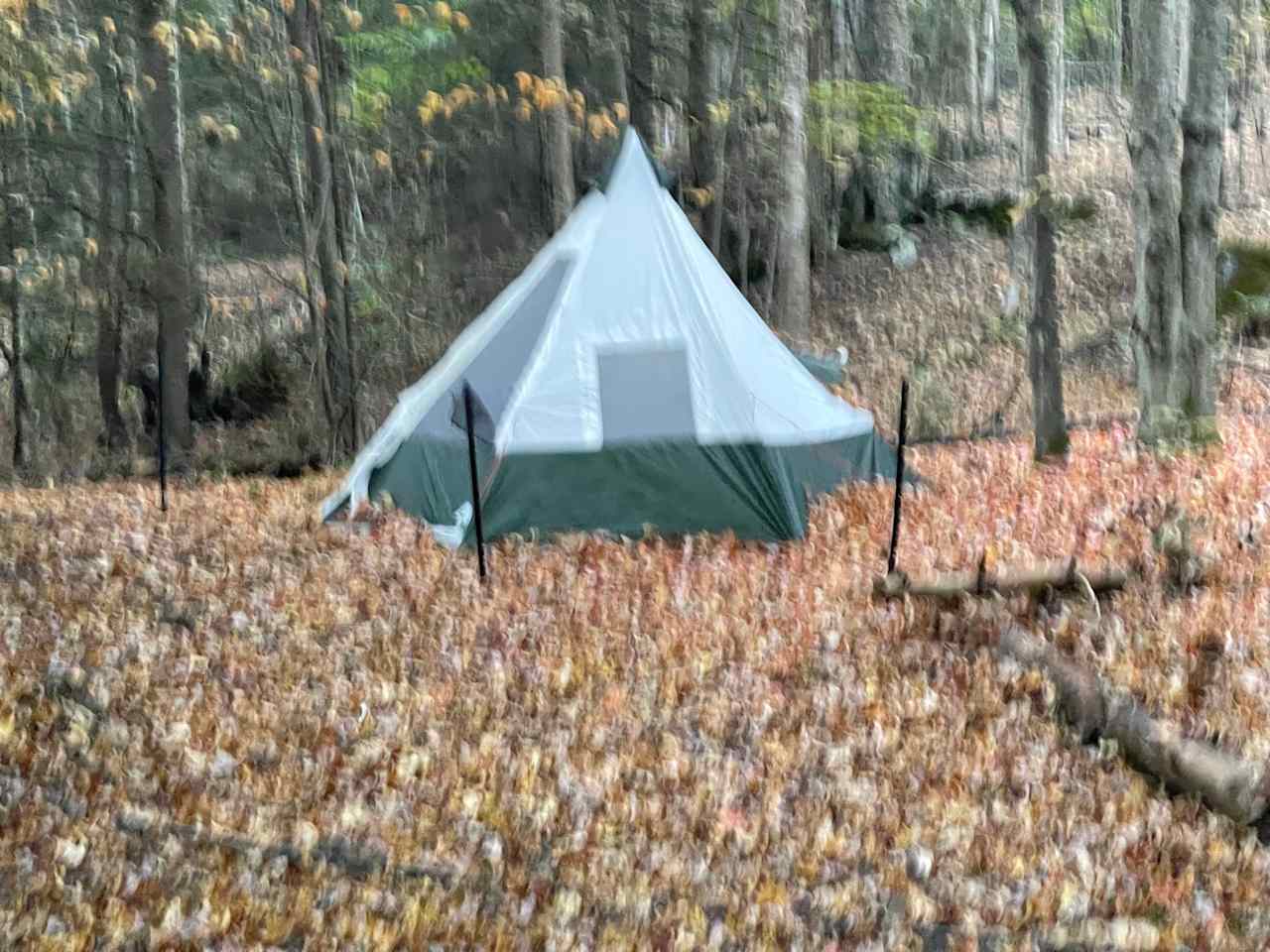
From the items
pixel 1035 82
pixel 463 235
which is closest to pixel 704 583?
pixel 1035 82

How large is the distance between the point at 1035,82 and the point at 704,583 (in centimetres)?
574

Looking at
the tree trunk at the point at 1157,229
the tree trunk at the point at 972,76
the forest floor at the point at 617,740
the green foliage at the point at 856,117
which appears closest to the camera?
the forest floor at the point at 617,740

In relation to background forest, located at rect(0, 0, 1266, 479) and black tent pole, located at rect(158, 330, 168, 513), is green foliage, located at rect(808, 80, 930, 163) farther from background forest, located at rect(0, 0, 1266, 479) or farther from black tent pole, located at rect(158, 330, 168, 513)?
black tent pole, located at rect(158, 330, 168, 513)

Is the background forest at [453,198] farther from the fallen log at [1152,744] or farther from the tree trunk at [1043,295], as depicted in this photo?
the fallen log at [1152,744]

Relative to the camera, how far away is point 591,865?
4.74 meters

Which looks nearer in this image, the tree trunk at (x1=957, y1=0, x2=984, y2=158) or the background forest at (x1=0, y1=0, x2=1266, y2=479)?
the background forest at (x1=0, y1=0, x2=1266, y2=479)

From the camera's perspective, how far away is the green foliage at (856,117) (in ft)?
58.4

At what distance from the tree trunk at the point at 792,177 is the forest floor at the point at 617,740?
8.10 metres

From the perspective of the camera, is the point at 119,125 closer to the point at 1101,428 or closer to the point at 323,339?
the point at 323,339

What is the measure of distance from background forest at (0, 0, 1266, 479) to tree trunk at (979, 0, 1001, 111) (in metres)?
2.96

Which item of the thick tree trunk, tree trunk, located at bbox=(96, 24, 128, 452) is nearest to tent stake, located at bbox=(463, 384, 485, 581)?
tree trunk, located at bbox=(96, 24, 128, 452)

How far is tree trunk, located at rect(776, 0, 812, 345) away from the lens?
16328mm

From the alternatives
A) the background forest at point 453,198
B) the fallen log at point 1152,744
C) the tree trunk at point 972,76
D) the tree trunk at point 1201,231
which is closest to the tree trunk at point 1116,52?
the background forest at point 453,198

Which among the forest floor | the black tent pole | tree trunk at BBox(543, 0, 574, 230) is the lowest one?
the forest floor
